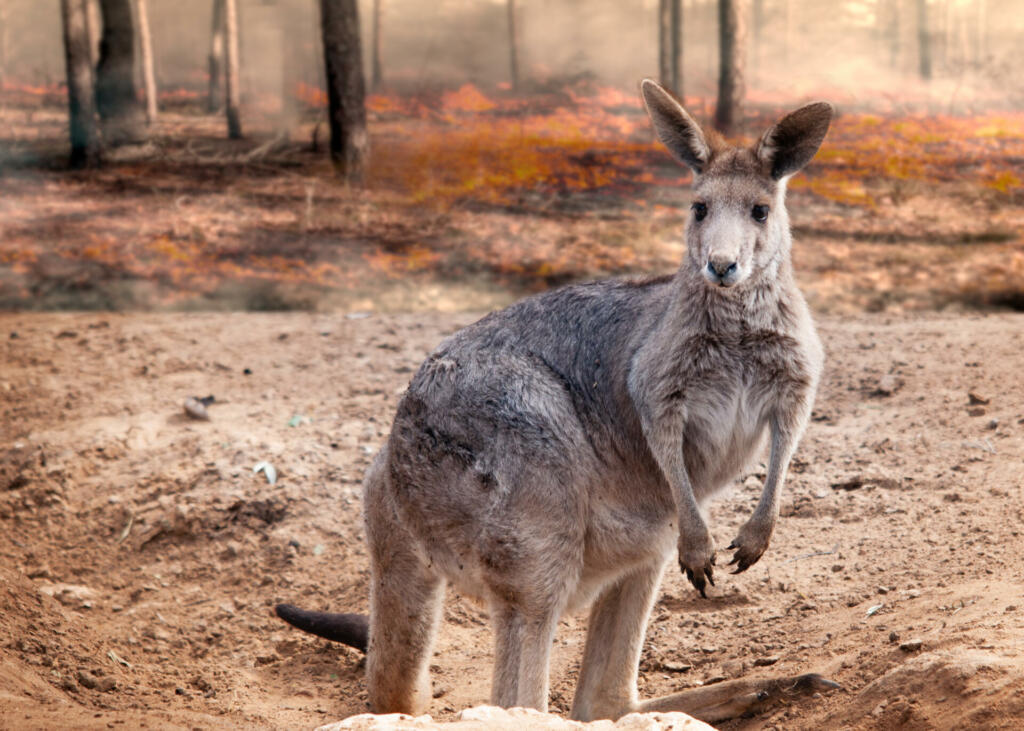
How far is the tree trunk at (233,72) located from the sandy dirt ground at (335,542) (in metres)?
2.07

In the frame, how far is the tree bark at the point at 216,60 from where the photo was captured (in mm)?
8102

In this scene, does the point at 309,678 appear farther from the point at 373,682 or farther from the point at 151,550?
the point at 151,550

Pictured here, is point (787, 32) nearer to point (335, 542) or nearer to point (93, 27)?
point (93, 27)

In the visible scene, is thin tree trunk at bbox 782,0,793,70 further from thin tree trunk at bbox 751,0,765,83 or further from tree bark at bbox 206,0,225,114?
tree bark at bbox 206,0,225,114

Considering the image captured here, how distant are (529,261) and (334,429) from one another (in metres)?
3.22

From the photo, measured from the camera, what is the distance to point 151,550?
5.14 m

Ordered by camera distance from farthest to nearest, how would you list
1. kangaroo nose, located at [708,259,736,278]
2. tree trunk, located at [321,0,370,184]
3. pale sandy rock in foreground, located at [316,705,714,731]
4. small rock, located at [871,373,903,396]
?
1. tree trunk, located at [321,0,370,184]
2. small rock, located at [871,373,903,396]
3. kangaroo nose, located at [708,259,736,278]
4. pale sandy rock in foreground, located at [316,705,714,731]

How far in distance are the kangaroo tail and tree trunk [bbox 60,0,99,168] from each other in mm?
5548

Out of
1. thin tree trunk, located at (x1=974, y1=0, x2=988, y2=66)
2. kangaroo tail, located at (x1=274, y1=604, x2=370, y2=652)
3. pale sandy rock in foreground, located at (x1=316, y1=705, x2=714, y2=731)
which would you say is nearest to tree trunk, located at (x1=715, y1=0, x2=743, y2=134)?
thin tree trunk, located at (x1=974, y1=0, x2=988, y2=66)

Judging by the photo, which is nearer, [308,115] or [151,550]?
[151,550]

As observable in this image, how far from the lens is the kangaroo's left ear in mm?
3322

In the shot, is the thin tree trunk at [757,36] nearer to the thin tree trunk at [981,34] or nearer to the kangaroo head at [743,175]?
the thin tree trunk at [981,34]

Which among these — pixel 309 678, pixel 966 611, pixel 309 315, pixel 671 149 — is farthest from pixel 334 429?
pixel 966 611

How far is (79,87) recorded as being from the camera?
27.2 feet
